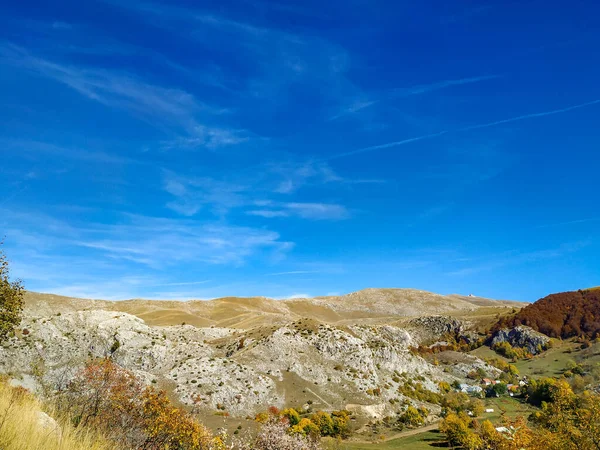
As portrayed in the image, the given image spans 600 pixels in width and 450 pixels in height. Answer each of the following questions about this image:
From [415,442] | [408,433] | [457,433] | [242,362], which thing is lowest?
[408,433]

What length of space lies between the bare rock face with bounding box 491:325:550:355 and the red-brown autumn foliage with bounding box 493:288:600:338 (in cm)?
707

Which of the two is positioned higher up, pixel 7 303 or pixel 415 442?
pixel 7 303

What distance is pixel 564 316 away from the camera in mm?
160125

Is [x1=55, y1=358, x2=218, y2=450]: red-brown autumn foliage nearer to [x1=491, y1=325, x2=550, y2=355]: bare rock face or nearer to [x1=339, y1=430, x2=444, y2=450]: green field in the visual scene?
[x1=339, y1=430, x2=444, y2=450]: green field

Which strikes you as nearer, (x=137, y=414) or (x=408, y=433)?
(x=137, y=414)

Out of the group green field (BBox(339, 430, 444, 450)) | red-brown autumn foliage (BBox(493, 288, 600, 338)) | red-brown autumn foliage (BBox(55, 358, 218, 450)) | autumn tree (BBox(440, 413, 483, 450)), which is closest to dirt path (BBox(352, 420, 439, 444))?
green field (BBox(339, 430, 444, 450))

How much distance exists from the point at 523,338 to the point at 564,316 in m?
32.8

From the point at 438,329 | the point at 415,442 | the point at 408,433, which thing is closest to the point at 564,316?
the point at 438,329

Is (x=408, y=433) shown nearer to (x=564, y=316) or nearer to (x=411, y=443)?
(x=411, y=443)

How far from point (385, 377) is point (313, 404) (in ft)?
78.6

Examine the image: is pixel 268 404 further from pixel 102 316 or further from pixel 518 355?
pixel 518 355

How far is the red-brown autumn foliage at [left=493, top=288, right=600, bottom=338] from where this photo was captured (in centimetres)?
14775

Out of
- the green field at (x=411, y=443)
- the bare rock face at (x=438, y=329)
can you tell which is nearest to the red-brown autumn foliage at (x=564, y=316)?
the bare rock face at (x=438, y=329)

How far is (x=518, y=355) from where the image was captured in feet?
447
